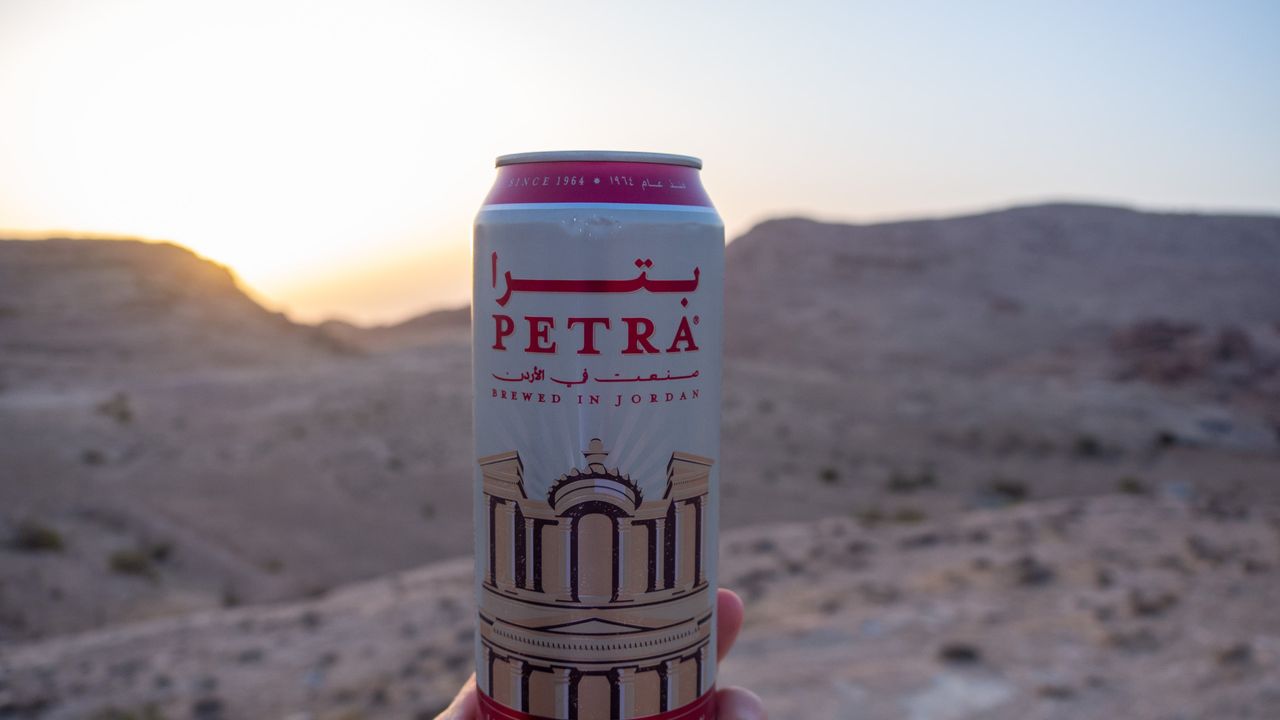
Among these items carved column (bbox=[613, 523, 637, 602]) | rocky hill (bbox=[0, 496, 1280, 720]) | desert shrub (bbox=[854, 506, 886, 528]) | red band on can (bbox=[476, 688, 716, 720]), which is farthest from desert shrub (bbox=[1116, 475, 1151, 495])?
carved column (bbox=[613, 523, 637, 602])

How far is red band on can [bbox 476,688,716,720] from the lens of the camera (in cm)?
267

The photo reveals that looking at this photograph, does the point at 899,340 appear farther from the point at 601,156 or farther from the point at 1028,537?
the point at 601,156

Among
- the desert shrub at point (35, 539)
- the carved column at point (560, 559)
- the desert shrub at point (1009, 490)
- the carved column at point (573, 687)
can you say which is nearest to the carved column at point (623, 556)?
the carved column at point (560, 559)

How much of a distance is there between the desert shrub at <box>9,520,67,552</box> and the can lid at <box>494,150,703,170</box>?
9.69 m

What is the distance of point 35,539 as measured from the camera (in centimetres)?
1014

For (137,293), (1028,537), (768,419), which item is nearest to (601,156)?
(1028,537)

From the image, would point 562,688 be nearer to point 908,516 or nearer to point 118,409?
point 908,516

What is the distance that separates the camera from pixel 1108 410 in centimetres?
1969

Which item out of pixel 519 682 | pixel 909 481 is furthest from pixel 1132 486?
pixel 519 682

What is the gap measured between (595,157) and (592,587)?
1.12 m

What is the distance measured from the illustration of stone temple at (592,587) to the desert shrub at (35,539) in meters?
9.40

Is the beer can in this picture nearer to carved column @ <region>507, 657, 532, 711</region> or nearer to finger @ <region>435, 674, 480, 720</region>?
carved column @ <region>507, 657, 532, 711</region>

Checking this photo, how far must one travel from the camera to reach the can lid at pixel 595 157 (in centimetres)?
259

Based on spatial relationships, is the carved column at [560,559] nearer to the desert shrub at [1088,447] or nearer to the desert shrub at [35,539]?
the desert shrub at [35,539]
